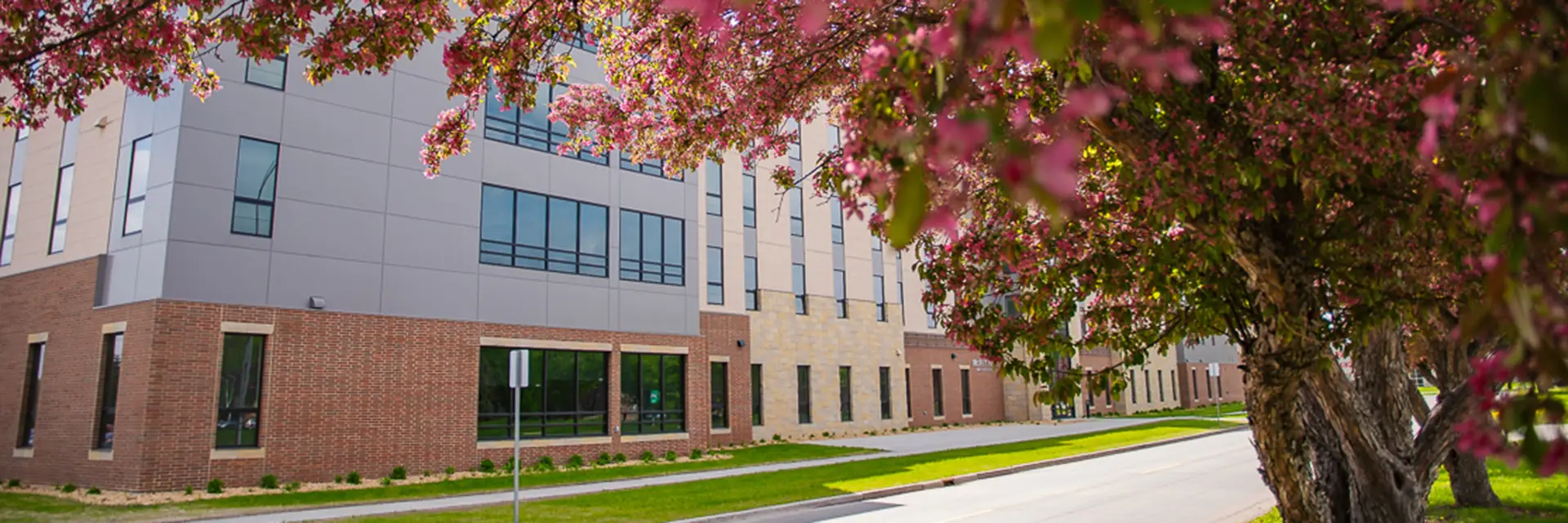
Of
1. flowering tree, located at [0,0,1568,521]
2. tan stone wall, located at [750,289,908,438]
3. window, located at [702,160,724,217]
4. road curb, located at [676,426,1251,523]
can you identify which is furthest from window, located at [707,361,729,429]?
flowering tree, located at [0,0,1568,521]

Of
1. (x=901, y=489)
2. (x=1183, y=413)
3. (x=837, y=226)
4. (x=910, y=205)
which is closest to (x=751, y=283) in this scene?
(x=837, y=226)

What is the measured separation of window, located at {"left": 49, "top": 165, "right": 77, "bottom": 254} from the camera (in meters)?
20.1

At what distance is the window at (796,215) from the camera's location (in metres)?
37.5

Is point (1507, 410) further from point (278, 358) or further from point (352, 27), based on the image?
point (278, 358)

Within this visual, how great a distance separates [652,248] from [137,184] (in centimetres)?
1225

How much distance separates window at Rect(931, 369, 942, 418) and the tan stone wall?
3.48 m

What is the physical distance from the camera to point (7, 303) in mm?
21156

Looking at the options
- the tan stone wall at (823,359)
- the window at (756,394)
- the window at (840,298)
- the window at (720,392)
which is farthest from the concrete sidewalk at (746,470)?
the window at (840,298)

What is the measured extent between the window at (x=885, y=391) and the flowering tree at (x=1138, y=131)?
1233 inches

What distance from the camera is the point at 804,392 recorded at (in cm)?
3634

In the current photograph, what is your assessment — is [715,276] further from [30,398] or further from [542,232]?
[30,398]

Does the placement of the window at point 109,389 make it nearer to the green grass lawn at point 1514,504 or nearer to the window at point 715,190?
the window at point 715,190

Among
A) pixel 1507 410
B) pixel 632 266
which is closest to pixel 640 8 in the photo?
pixel 1507 410

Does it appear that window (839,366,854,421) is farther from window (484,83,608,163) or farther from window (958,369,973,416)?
window (484,83,608,163)
